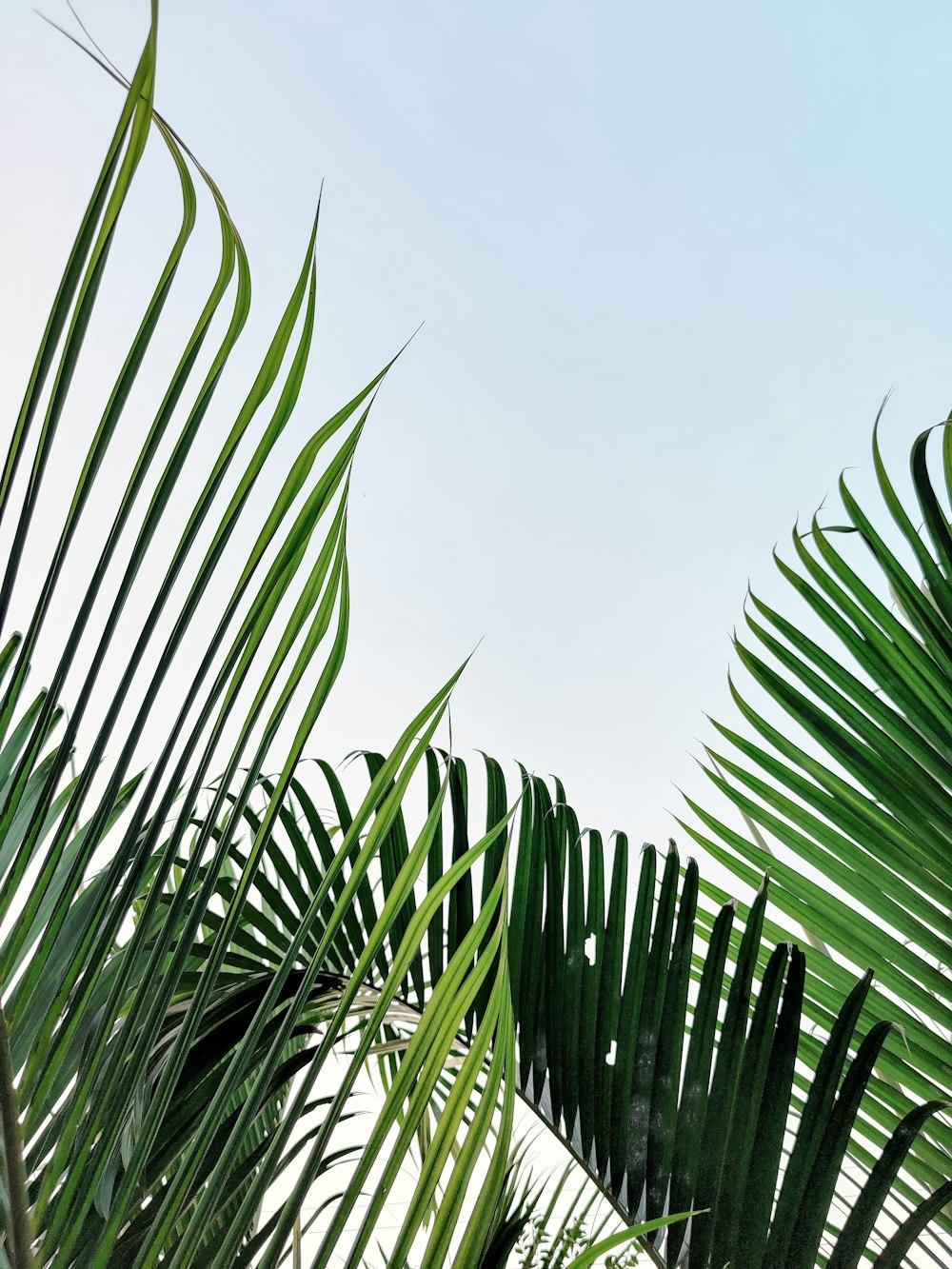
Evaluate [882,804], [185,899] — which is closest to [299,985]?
[185,899]

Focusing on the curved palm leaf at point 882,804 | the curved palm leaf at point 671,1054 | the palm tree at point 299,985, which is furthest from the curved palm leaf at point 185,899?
the curved palm leaf at point 882,804

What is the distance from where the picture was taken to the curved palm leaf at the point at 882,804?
0.55 metres

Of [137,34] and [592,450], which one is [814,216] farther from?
[137,34]

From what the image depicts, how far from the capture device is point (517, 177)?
2.76 meters

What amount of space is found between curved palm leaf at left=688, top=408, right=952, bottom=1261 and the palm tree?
18mm

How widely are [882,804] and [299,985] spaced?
412 mm

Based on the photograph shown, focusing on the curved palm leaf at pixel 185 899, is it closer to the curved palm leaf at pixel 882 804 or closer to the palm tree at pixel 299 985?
the palm tree at pixel 299 985

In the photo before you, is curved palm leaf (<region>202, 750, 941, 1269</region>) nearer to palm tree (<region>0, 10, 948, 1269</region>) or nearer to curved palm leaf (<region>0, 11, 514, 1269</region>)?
palm tree (<region>0, 10, 948, 1269</region>)

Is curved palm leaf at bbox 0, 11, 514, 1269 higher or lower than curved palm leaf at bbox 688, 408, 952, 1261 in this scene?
lower

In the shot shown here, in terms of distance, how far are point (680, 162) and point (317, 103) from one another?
1.13 meters

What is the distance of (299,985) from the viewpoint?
43cm

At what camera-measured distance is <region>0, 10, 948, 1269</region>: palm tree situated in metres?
0.26

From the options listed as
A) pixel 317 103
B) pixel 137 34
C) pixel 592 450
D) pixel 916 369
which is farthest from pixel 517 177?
pixel 916 369

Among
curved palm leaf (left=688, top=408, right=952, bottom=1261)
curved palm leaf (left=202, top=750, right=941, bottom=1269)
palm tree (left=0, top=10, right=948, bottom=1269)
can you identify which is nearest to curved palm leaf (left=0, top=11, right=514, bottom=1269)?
palm tree (left=0, top=10, right=948, bottom=1269)
